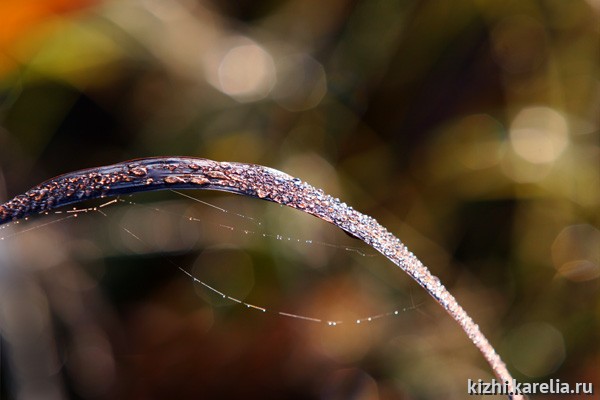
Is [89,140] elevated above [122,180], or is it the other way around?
[89,140]

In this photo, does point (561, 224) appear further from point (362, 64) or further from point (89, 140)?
point (89, 140)

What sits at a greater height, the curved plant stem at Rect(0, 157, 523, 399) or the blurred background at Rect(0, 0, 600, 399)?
the blurred background at Rect(0, 0, 600, 399)

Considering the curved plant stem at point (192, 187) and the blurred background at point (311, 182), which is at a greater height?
the blurred background at point (311, 182)

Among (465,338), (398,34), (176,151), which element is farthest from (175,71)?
(465,338)

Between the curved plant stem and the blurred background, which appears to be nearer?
the curved plant stem

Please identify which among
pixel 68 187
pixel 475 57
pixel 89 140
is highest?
pixel 475 57
